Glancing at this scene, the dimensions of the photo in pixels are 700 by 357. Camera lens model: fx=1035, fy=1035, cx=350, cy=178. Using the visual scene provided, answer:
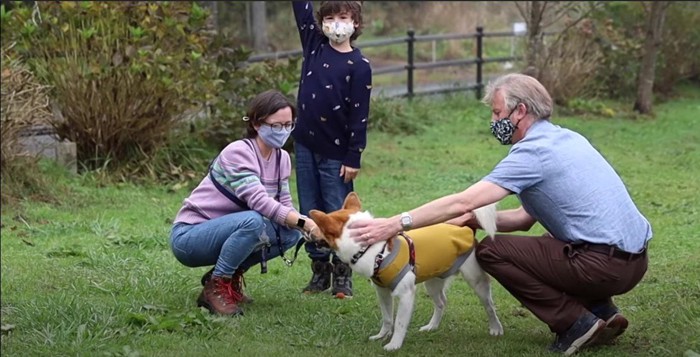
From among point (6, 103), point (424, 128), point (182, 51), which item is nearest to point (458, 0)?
point (424, 128)

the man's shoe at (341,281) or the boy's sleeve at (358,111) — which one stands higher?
the boy's sleeve at (358,111)

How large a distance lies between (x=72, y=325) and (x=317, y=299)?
146 centimetres

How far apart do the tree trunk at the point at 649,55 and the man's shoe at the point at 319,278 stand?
36.4ft

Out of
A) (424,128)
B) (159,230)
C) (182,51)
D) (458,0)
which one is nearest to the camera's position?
(159,230)

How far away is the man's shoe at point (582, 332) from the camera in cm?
462

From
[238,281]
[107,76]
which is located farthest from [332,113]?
[107,76]

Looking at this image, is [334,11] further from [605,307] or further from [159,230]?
[159,230]

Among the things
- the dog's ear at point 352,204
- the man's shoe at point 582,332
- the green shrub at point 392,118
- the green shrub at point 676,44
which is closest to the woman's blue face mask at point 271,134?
the dog's ear at point 352,204

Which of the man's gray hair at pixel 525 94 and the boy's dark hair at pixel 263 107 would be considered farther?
the boy's dark hair at pixel 263 107

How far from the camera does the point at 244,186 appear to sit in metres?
5.22

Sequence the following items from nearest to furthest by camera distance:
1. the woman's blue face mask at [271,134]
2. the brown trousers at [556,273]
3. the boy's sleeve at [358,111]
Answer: the brown trousers at [556,273], the woman's blue face mask at [271,134], the boy's sleeve at [358,111]

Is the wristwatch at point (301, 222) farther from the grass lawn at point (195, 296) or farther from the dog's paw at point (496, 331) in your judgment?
the dog's paw at point (496, 331)

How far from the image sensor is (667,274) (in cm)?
627

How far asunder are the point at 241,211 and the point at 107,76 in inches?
178
